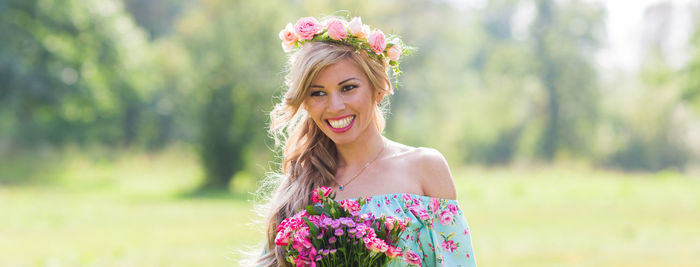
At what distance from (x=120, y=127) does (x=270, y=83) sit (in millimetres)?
18962

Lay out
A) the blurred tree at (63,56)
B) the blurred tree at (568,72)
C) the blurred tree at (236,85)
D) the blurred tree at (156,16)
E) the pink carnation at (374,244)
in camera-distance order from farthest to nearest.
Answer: the blurred tree at (156,16) → the blurred tree at (568,72) → the blurred tree at (63,56) → the blurred tree at (236,85) → the pink carnation at (374,244)

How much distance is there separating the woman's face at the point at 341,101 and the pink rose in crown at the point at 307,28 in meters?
0.26

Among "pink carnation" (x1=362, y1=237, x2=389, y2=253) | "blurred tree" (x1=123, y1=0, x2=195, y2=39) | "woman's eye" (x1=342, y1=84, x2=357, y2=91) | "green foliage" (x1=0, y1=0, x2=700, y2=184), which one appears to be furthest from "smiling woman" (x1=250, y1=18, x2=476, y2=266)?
"blurred tree" (x1=123, y1=0, x2=195, y2=39)

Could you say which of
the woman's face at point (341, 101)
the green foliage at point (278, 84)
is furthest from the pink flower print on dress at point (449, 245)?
the green foliage at point (278, 84)

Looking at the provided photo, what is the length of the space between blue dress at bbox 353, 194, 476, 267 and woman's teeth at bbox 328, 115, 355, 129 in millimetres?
418

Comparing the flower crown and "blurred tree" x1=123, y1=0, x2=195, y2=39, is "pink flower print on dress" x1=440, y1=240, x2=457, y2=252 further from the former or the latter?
"blurred tree" x1=123, y1=0, x2=195, y2=39

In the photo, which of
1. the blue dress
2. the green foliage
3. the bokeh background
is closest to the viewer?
the blue dress

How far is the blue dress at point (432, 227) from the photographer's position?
334cm

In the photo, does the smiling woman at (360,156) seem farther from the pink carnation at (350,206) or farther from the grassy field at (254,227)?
the grassy field at (254,227)

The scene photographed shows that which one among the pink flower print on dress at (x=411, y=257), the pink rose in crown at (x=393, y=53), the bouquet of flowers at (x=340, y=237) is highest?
the pink rose in crown at (x=393, y=53)

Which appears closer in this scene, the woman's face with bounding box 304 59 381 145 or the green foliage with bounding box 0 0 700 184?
the woman's face with bounding box 304 59 381 145

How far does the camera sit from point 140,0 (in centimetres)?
4650

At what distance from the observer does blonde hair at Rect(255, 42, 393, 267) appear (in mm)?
3432

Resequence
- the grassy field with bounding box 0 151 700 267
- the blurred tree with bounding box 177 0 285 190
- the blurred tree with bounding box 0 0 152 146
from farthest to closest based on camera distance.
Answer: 1. the blurred tree with bounding box 0 0 152 146
2. the blurred tree with bounding box 177 0 285 190
3. the grassy field with bounding box 0 151 700 267
